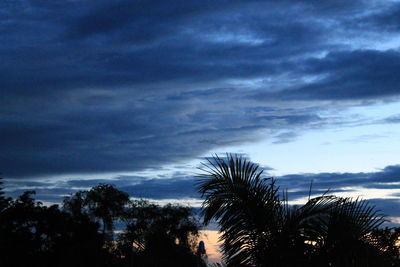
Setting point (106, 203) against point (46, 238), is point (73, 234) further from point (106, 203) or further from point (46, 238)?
point (106, 203)

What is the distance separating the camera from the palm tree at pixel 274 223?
7.97 m

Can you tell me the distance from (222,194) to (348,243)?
1.82 meters

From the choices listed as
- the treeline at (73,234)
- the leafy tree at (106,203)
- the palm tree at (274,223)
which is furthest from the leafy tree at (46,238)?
the palm tree at (274,223)

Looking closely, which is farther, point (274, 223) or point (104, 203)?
point (104, 203)

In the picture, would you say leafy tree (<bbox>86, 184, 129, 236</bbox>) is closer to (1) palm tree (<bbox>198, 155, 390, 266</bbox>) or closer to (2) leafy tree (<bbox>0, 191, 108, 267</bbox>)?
(2) leafy tree (<bbox>0, 191, 108, 267</bbox>)

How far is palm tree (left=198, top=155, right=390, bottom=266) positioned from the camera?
7969 mm

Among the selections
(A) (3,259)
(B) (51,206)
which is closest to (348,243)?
(A) (3,259)

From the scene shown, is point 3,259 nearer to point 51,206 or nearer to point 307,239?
point 51,206

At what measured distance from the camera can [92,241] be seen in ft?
182

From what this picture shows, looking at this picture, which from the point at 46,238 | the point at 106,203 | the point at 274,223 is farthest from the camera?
the point at 106,203

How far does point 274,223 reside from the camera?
823 cm

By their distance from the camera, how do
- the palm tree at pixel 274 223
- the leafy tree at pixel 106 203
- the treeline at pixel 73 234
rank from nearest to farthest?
1. the palm tree at pixel 274 223
2. the treeline at pixel 73 234
3. the leafy tree at pixel 106 203

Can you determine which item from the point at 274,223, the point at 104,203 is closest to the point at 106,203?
the point at 104,203

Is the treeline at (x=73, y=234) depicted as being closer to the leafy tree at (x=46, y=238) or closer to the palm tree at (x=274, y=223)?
the leafy tree at (x=46, y=238)
